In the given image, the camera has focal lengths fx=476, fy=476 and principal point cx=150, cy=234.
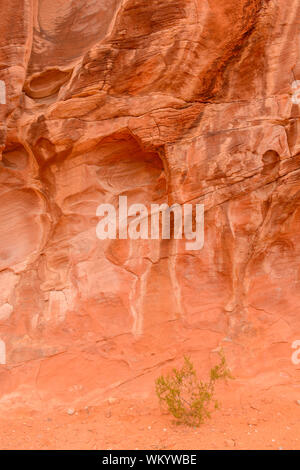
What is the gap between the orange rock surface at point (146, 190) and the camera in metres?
4.52

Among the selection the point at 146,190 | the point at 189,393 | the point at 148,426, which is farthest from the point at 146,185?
the point at 148,426

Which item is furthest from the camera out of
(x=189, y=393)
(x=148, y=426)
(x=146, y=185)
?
(x=146, y=185)

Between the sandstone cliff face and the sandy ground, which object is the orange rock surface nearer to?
the sandstone cliff face

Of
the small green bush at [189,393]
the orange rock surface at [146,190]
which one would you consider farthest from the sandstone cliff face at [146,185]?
the small green bush at [189,393]

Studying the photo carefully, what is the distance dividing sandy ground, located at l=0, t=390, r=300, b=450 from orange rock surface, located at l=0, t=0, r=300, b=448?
127 millimetres

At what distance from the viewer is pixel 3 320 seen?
474 centimetres

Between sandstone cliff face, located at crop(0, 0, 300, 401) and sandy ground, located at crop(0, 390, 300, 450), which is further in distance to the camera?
sandstone cliff face, located at crop(0, 0, 300, 401)

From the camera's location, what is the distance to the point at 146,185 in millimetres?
4914

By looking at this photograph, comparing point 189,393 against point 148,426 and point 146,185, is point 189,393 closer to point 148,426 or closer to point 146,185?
point 148,426

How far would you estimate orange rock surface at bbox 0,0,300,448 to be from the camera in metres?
4.52

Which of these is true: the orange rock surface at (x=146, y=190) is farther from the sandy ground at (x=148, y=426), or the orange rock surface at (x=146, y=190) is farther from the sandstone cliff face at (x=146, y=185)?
the sandy ground at (x=148, y=426)

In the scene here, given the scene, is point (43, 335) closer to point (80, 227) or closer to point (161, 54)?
point (80, 227)

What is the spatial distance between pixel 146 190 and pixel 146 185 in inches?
2.0

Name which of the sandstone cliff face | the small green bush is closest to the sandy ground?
the small green bush
